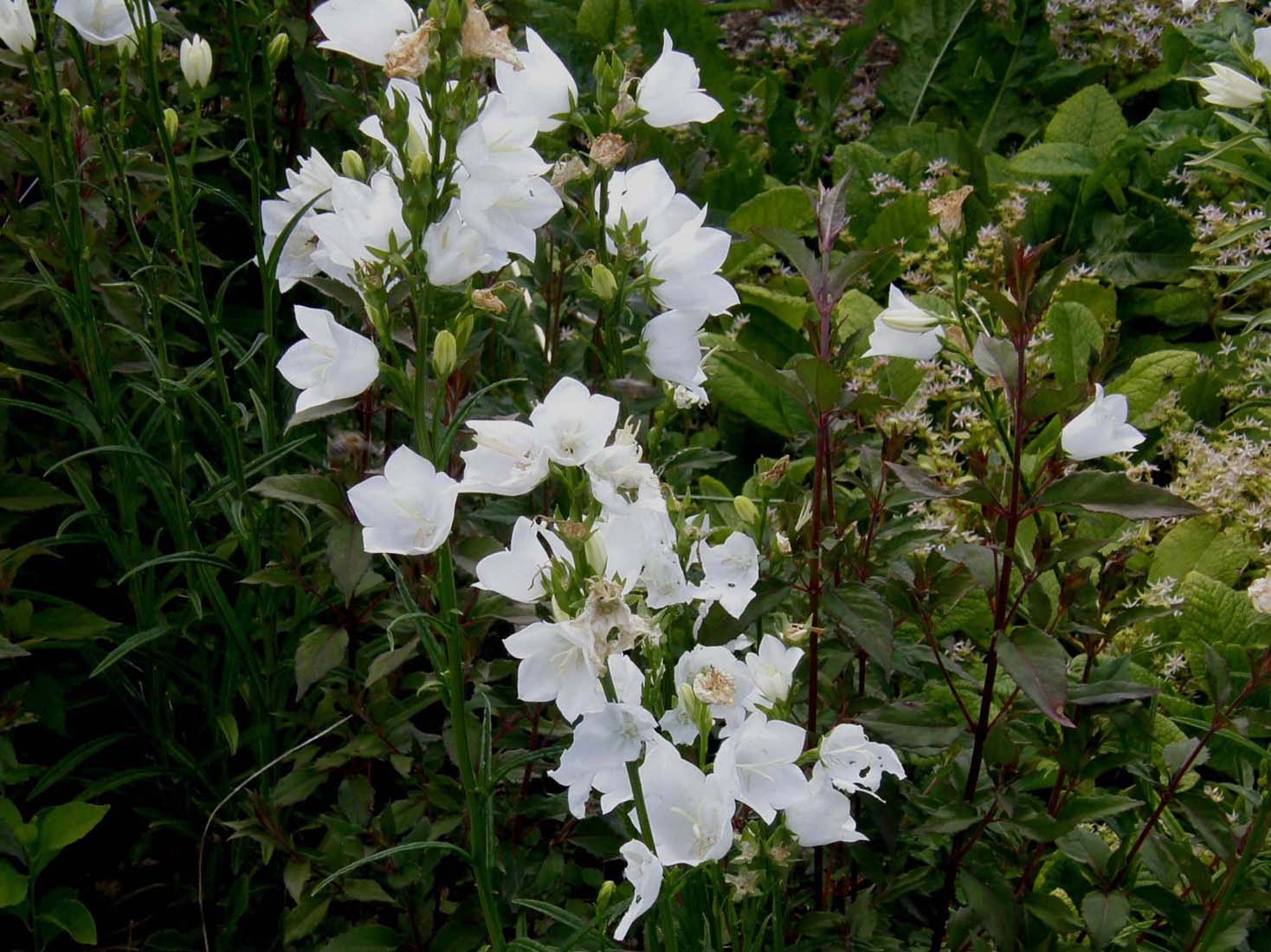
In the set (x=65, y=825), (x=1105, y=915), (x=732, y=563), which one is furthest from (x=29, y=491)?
(x=1105, y=915)

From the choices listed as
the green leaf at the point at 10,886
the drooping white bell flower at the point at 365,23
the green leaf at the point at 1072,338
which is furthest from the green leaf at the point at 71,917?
the green leaf at the point at 1072,338

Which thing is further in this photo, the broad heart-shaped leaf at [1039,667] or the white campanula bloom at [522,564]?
the broad heart-shaped leaf at [1039,667]

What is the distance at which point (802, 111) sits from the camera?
4.16 meters

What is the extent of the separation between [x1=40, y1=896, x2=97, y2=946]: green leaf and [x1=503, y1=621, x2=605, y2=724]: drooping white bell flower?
43.2 inches

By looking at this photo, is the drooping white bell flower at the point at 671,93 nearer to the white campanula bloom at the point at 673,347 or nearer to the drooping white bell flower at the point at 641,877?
the white campanula bloom at the point at 673,347

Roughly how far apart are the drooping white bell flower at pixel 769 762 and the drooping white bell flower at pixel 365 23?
722 mm

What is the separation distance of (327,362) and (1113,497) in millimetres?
854

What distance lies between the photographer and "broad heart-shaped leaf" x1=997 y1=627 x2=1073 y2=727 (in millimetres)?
1397

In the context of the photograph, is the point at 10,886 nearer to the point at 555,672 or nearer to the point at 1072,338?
the point at 555,672

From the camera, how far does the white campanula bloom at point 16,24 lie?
1.89 m

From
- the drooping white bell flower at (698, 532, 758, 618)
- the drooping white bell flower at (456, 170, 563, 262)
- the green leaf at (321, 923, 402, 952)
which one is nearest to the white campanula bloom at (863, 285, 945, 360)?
the drooping white bell flower at (698, 532, 758, 618)

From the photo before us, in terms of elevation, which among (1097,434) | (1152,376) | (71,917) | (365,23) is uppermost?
(365,23)

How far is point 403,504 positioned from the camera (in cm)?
118

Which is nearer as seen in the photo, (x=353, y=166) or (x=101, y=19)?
(x=353, y=166)
